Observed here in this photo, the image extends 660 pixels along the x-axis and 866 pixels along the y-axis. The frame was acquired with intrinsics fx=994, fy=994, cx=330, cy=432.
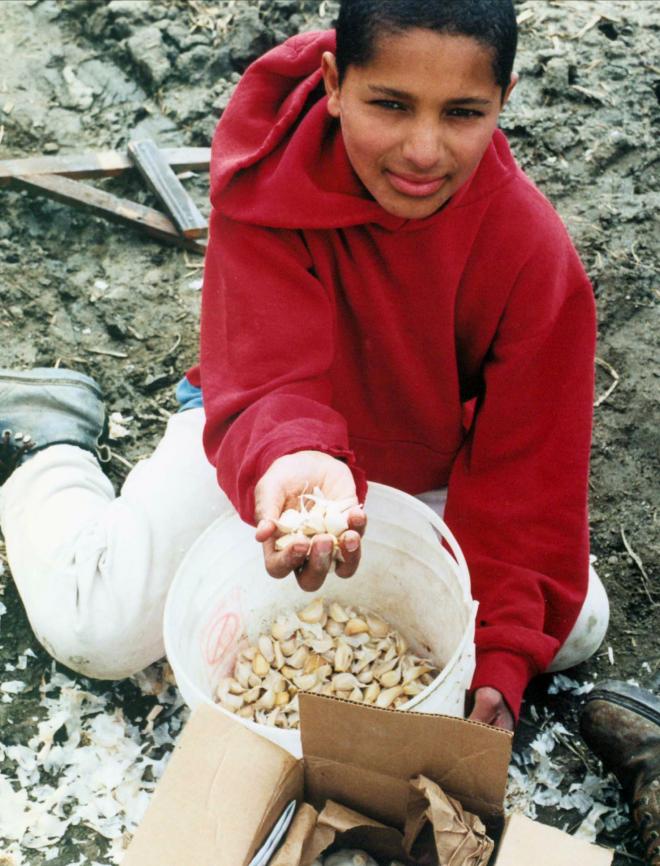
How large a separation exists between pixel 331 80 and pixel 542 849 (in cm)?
104

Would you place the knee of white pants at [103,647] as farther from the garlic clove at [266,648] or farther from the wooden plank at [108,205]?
the wooden plank at [108,205]

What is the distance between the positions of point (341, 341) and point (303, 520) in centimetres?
46

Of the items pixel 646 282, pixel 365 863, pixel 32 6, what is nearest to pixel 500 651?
pixel 365 863

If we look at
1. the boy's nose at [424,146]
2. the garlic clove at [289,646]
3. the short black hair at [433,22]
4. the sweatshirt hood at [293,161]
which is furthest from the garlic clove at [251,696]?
the short black hair at [433,22]

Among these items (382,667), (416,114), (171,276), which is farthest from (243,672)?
(171,276)

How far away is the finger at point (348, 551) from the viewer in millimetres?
1277

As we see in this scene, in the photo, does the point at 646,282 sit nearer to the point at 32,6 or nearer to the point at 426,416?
the point at 426,416

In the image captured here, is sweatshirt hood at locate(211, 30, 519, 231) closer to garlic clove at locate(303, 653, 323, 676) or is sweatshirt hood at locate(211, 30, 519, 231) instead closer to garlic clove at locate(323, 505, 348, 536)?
garlic clove at locate(323, 505, 348, 536)

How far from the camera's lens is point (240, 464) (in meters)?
1.46

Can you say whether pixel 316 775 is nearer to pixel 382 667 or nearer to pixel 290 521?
pixel 290 521

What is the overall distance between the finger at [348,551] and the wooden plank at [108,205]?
1599mm

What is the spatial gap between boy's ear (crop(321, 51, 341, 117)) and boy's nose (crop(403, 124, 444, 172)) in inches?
5.4

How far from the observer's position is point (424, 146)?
1.32m

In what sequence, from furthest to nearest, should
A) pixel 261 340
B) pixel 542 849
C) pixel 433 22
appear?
pixel 261 340 < pixel 433 22 < pixel 542 849
